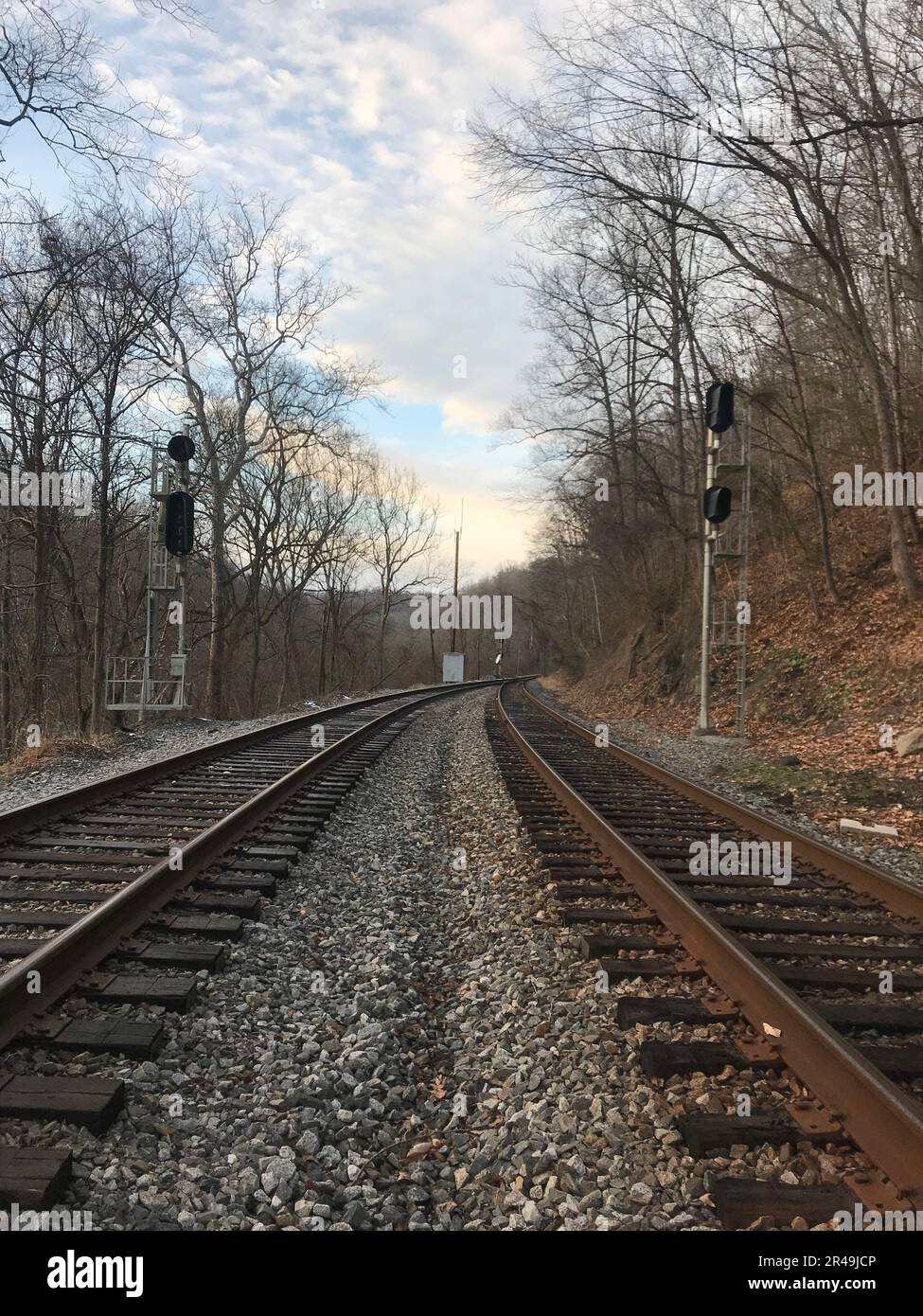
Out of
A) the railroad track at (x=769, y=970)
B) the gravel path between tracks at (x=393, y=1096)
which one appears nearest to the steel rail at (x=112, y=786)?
the gravel path between tracks at (x=393, y=1096)

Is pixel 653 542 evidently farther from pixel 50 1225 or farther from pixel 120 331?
pixel 50 1225

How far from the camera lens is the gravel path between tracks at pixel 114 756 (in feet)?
29.5

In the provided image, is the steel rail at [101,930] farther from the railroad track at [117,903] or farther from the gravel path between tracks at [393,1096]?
the gravel path between tracks at [393,1096]

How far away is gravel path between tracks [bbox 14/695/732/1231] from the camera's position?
7.68 feet

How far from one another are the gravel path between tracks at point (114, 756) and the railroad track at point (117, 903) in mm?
1274

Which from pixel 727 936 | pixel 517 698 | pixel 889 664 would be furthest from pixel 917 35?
pixel 517 698

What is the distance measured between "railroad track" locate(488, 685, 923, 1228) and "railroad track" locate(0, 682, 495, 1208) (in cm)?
197

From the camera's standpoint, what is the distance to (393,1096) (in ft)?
9.88

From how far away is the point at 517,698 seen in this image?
28578 mm

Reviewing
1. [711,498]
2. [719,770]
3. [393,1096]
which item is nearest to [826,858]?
[393,1096]

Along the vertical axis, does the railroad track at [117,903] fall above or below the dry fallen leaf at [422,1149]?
above

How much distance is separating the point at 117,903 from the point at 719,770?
29.2ft
